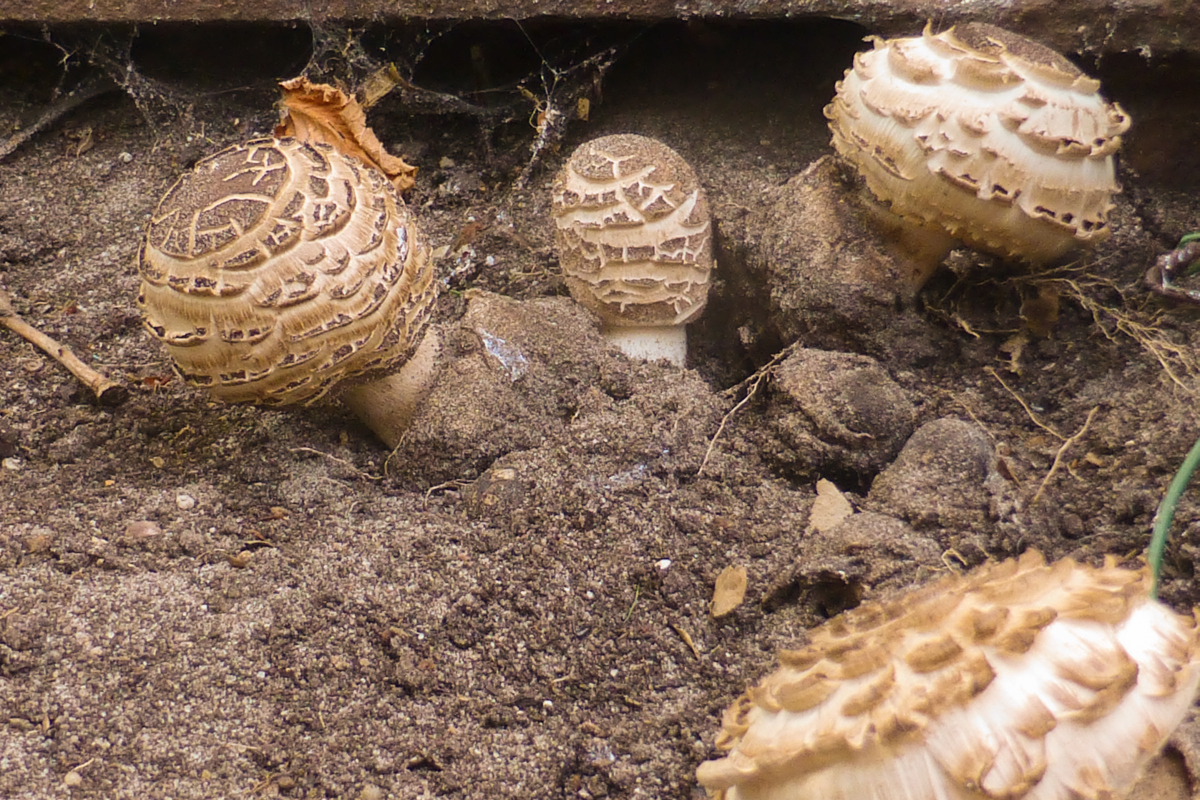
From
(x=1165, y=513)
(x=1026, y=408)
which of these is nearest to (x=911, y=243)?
(x=1026, y=408)

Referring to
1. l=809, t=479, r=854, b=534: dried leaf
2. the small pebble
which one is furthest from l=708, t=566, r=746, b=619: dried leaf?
the small pebble

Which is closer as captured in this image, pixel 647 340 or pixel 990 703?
pixel 990 703

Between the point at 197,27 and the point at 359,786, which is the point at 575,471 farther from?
the point at 197,27


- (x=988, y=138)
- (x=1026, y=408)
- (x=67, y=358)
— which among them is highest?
(x=988, y=138)

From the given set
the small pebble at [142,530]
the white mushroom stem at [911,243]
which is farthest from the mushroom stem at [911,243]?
the small pebble at [142,530]

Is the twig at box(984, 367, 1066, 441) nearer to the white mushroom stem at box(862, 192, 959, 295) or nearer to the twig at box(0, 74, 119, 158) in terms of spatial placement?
the white mushroom stem at box(862, 192, 959, 295)

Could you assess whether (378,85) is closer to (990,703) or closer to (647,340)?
(647,340)

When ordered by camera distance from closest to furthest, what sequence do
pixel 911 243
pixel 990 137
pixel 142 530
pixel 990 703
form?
1. pixel 990 703
2. pixel 990 137
3. pixel 142 530
4. pixel 911 243
